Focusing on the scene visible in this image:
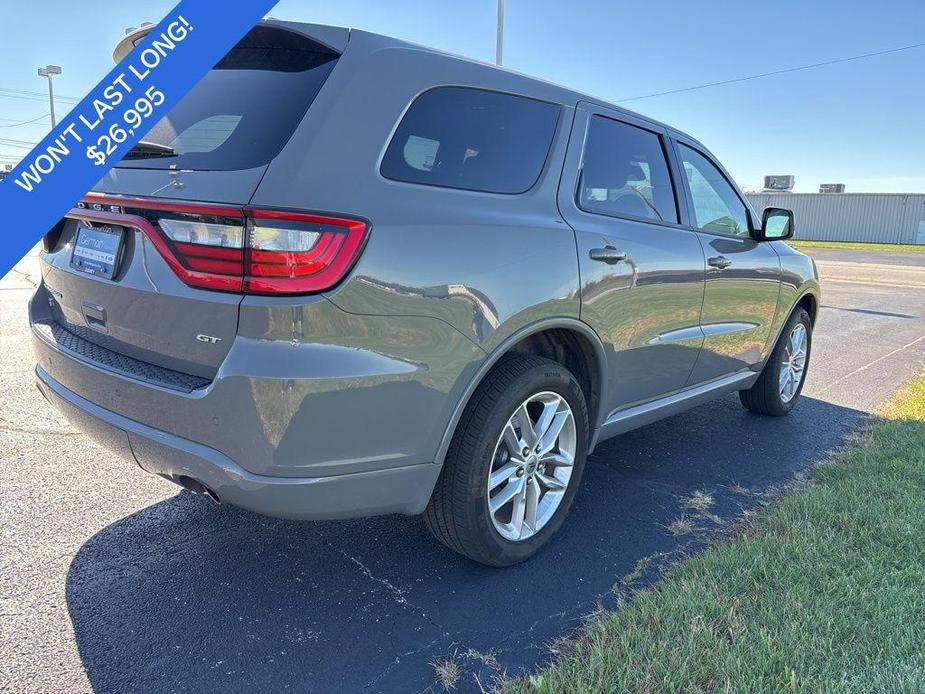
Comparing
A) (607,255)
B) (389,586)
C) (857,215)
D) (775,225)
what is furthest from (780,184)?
(389,586)

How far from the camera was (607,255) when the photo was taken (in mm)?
2969

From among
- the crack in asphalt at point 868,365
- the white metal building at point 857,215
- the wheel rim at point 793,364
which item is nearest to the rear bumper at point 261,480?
the wheel rim at point 793,364

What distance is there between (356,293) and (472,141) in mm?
906

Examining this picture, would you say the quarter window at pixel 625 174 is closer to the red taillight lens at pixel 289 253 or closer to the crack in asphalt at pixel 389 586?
the red taillight lens at pixel 289 253

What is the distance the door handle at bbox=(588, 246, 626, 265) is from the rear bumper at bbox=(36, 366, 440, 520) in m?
1.15

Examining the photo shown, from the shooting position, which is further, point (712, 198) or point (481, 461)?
point (712, 198)

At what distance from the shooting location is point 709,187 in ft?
13.6

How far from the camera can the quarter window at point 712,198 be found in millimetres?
3934

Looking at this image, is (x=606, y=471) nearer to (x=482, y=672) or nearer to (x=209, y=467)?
(x=482, y=672)

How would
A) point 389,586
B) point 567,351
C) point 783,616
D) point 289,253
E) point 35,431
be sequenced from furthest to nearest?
point 35,431
point 567,351
point 389,586
point 783,616
point 289,253

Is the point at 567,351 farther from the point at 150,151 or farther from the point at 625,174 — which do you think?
the point at 150,151

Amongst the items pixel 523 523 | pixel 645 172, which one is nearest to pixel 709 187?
pixel 645 172

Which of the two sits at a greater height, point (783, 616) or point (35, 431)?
point (35, 431)

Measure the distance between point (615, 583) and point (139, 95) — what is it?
7.71 ft
